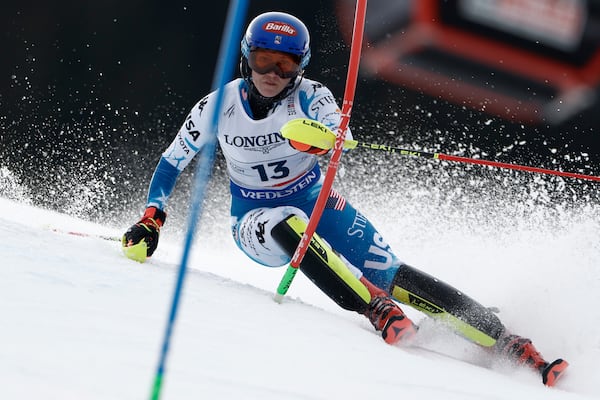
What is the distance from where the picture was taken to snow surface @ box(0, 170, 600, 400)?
1.22 meters

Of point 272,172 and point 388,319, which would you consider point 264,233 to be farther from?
point 388,319

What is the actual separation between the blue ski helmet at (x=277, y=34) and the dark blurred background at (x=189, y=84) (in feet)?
9.82

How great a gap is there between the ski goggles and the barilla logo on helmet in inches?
3.4

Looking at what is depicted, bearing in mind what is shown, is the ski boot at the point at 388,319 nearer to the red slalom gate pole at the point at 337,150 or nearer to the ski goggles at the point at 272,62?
the red slalom gate pole at the point at 337,150

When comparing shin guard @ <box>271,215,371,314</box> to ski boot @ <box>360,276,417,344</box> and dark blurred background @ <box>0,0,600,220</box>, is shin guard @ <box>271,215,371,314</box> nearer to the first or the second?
ski boot @ <box>360,276,417,344</box>

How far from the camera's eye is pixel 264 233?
8.79 ft

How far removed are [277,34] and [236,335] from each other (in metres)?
1.49

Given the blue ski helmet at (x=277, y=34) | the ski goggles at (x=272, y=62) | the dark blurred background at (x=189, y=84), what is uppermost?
the blue ski helmet at (x=277, y=34)

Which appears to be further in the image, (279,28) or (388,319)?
(279,28)

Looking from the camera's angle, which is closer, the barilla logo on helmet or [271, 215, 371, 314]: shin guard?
[271, 215, 371, 314]: shin guard

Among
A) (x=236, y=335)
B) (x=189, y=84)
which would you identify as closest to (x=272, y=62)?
(x=236, y=335)

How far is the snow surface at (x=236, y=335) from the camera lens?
1219 mm

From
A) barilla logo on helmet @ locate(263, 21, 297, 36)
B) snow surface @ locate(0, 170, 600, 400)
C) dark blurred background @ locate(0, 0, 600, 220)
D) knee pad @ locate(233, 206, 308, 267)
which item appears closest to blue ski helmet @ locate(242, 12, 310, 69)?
barilla logo on helmet @ locate(263, 21, 297, 36)

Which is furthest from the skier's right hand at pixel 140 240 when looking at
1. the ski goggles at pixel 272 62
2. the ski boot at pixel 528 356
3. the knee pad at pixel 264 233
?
the ski boot at pixel 528 356
